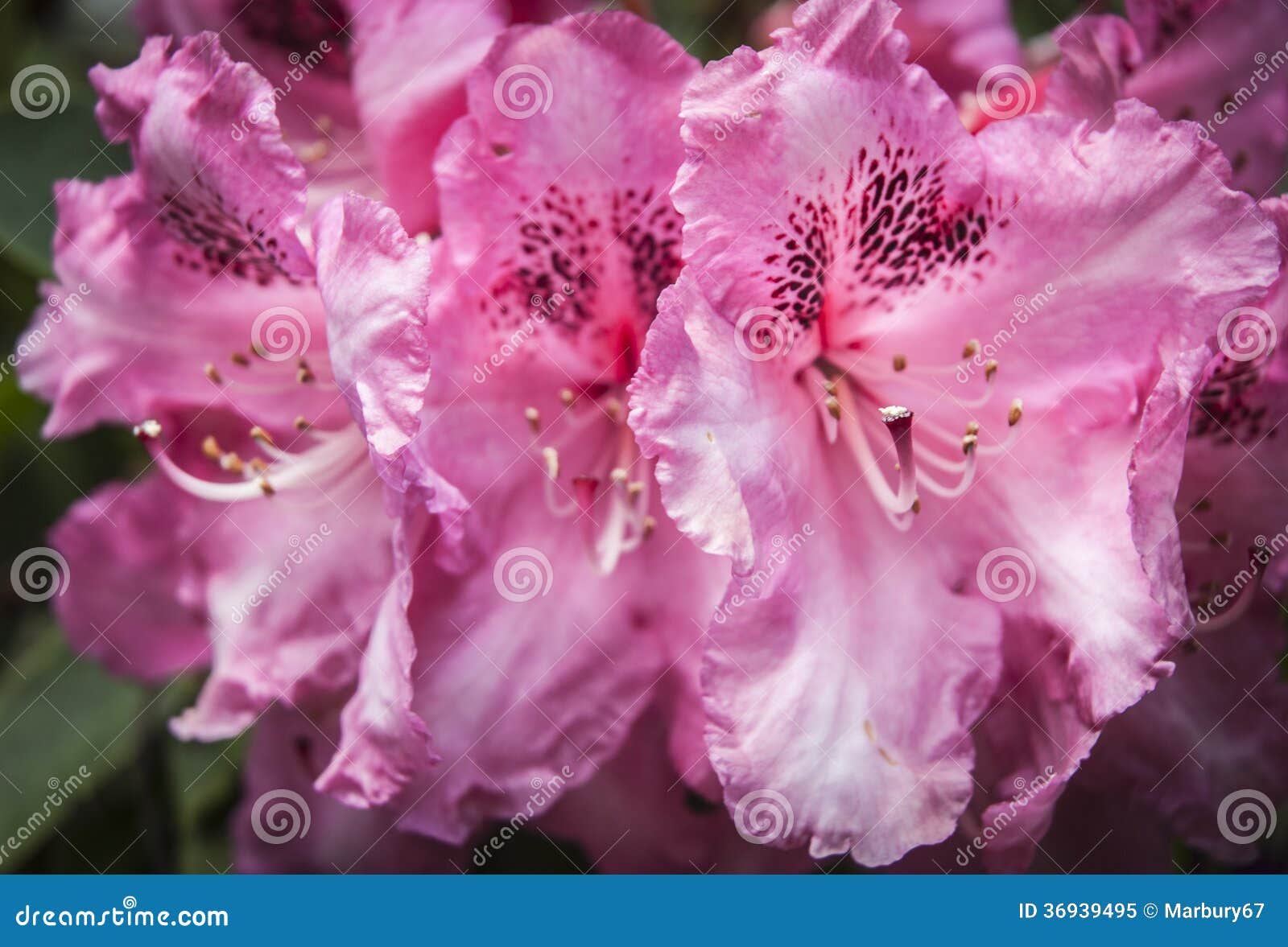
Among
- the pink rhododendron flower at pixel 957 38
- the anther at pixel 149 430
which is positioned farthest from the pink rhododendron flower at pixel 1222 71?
the anther at pixel 149 430

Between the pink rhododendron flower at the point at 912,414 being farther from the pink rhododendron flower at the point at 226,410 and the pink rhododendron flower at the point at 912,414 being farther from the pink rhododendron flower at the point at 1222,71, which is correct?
the pink rhododendron flower at the point at 226,410

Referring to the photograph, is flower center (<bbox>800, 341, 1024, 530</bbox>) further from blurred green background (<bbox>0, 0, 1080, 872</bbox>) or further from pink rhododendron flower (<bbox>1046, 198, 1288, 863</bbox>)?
blurred green background (<bbox>0, 0, 1080, 872</bbox>)

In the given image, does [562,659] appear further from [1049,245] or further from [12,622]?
[12,622]

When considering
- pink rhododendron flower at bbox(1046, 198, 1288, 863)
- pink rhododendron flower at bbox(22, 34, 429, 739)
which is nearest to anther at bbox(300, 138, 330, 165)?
pink rhododendron flower at bbox(22, 34, 429, 739)

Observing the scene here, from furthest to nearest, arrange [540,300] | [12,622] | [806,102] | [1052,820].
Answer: [12,622]
[1052,820]
[540,300]
[806,102]

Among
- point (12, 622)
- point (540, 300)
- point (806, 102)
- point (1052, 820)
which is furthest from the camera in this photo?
point (12, 622)

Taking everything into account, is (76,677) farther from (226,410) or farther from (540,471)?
(540,471)

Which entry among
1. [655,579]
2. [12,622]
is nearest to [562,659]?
[655,579]
